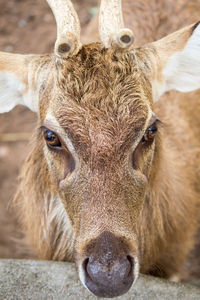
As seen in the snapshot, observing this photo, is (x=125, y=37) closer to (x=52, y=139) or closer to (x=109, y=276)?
(x=52, y=139)

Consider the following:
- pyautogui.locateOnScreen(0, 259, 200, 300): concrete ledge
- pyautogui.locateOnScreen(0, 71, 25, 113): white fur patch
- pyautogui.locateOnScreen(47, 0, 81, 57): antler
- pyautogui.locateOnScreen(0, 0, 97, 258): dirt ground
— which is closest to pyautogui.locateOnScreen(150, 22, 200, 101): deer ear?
pyautogui.locateOnScreen(47, 0, 81, 57): antler

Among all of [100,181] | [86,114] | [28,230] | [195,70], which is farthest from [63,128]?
[28,230]

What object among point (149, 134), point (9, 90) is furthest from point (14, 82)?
point (149, 134)

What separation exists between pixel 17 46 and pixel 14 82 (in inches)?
177

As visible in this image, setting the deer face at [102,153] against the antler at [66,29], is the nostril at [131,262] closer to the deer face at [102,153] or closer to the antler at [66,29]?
the deer face at [102,153]

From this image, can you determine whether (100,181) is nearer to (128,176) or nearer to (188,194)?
(128,176)

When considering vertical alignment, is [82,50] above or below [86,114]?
above

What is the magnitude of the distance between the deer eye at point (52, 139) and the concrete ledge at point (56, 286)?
106cm

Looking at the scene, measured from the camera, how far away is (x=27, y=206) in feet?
13.6

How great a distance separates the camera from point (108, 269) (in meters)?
2.65

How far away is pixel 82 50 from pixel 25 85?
25.2 inches

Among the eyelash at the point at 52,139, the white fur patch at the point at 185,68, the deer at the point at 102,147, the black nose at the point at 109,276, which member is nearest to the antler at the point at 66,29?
the deer at the point at 102,147

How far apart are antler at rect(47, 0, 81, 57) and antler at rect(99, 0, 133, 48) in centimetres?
19

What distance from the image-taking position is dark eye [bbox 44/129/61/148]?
10.4 feet
